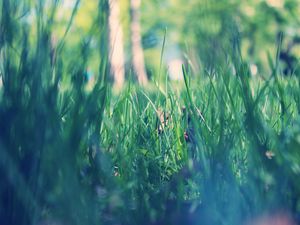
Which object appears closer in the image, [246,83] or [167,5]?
[246,83]

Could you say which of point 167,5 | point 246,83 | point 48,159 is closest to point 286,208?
point 246,83

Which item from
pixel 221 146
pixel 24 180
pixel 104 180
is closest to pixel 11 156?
pixel 24 180

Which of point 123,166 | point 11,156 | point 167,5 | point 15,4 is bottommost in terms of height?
point 167,5

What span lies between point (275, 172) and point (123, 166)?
0.29 m

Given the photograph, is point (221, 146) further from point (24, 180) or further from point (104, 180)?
point (24, 180)

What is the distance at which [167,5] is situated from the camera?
16.3 meters

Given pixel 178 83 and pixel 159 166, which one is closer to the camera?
pixel 159 166

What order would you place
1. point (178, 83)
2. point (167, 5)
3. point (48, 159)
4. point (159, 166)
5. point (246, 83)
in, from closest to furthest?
point (48, 159), point (246, 83), point (159, 166), point (178, 83), point (167, 5)

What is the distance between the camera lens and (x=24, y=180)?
2.39 feet

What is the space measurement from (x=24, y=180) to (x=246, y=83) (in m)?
0.40

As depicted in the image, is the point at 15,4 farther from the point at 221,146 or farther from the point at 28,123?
the point at 221,146

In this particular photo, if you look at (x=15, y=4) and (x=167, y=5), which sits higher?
(x=15, y=4)

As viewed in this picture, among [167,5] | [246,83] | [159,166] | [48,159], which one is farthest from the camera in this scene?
[167,5]

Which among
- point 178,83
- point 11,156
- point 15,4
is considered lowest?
point 178,83
